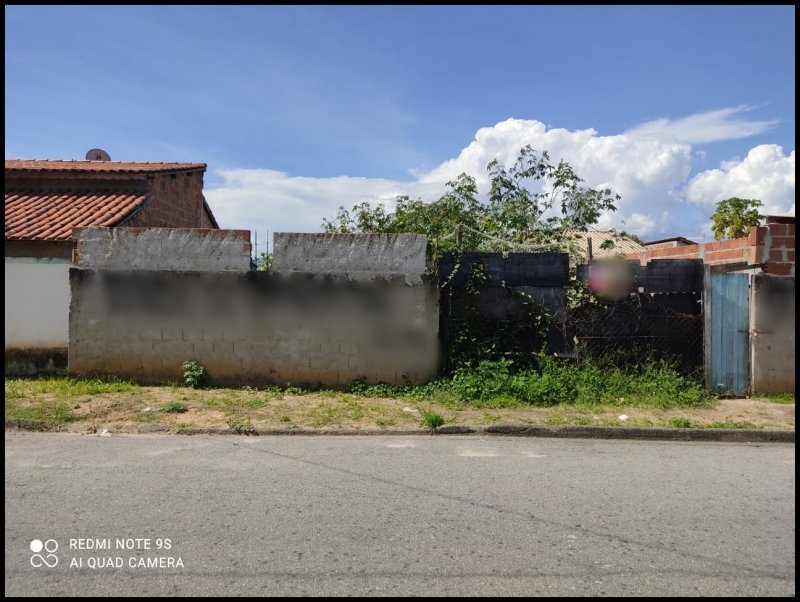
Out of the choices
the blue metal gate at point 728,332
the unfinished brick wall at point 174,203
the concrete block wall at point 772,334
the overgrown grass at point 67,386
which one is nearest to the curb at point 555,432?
the overgrown grass at point 67,386

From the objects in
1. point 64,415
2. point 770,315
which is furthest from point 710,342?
point 64,415

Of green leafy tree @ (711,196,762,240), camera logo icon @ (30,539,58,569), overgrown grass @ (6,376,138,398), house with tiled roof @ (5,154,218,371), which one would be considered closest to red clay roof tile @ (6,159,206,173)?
house with tiled roof @ (5,154,218,371)

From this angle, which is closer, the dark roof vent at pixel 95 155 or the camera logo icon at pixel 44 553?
the camera logo icon at pixel 44 553

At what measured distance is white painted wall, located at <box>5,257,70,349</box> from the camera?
9.27 meters

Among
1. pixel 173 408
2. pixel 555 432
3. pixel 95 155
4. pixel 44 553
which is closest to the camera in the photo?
pixel 44 553

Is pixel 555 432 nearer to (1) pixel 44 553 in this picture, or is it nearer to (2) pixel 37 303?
(1) pixel 44 553

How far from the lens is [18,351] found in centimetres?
930

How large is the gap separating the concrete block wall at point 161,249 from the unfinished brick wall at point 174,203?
7.93 ft

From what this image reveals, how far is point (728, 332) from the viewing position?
834cm

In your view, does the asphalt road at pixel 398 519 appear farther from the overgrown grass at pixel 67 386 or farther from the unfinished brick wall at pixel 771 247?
the unfinished brick wall at pixel 771 247

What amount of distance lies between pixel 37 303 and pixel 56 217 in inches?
91.5

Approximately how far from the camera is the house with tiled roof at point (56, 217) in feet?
30.5

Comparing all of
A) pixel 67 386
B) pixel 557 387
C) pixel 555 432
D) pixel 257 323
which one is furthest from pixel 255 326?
pixel 555 432

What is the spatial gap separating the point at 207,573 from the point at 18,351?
26.0 feet
